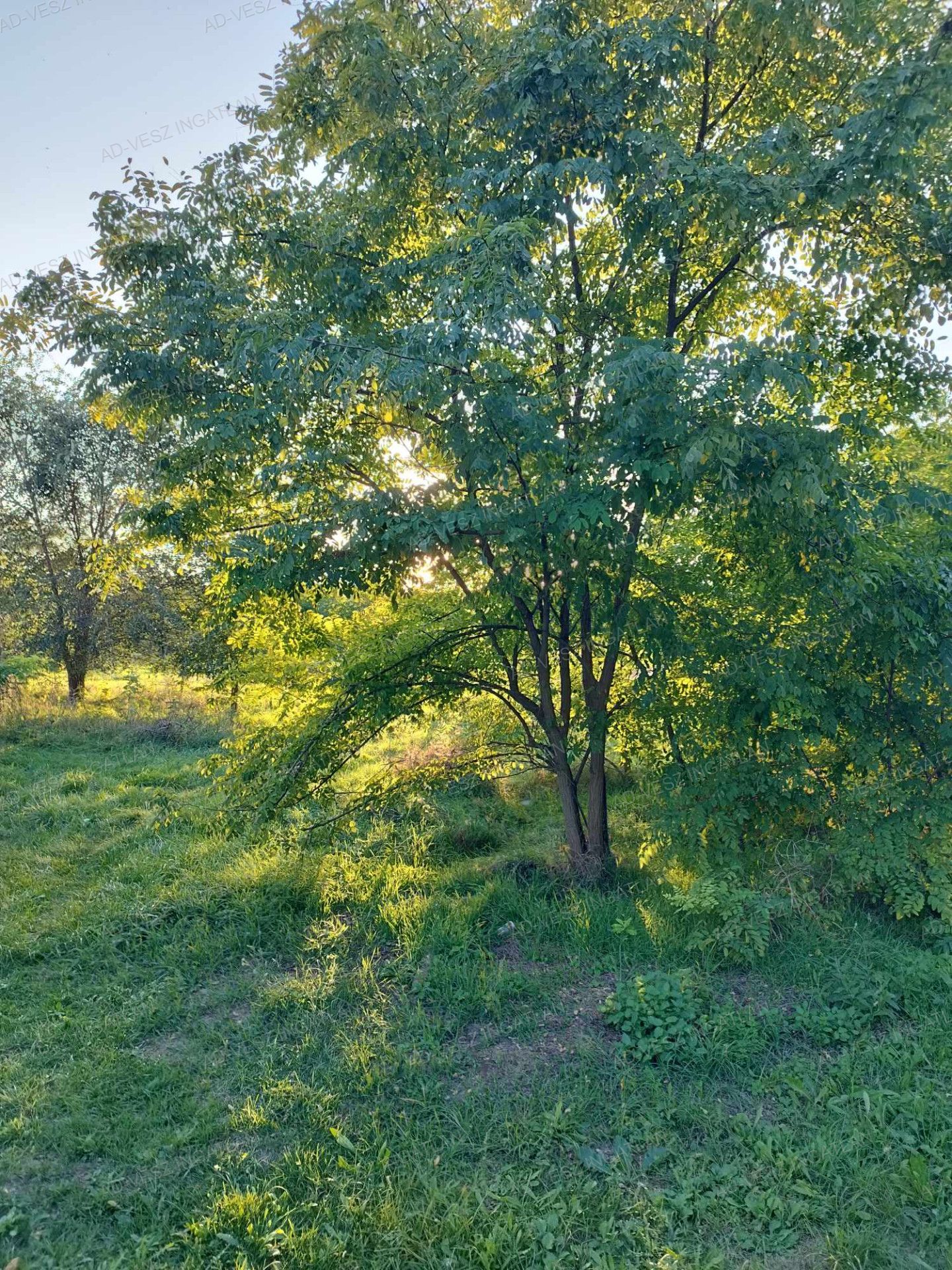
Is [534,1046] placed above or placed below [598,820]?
below

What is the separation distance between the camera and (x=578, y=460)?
12.3 feet

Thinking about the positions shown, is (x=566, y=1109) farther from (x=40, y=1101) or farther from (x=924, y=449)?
(x=924, y=449)

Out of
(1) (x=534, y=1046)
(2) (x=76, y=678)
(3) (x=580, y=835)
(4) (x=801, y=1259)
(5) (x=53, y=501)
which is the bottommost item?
(4) (x=801, y=1259)

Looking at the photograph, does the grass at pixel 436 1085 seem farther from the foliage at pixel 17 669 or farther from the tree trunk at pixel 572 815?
the foliage at pixel 17 669

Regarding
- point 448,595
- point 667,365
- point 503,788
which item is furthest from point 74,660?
point 667,365

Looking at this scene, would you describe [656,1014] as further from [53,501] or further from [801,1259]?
[53,501]

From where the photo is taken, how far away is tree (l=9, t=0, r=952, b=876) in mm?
3402

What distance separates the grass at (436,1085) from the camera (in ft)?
8.54

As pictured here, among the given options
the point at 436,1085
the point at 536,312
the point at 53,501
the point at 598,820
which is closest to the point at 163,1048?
the point at 436,1085

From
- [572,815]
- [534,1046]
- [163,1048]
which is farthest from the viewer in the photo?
[572,815]

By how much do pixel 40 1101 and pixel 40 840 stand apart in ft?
12.7

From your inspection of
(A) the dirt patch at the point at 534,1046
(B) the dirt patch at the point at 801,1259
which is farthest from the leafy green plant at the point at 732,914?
(B) the dirt patch at the point at 801,1259

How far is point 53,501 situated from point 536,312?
12141 mm

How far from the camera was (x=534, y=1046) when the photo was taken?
12.0 feet
